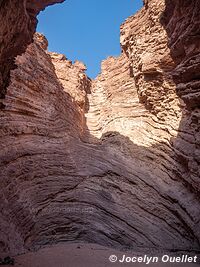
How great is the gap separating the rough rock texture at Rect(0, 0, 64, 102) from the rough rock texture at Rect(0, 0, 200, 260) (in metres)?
3.14

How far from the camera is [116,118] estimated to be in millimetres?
18938

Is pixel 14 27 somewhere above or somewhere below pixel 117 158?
above

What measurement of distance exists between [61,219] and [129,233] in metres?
3.30

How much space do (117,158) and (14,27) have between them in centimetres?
967

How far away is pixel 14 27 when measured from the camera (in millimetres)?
8477

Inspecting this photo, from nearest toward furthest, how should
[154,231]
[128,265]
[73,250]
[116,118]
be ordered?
[128,265]
[73,250]
[154,231]
[116,118]

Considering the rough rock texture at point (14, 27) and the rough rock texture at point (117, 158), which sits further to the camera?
the rough rock texture at point (117, 158)

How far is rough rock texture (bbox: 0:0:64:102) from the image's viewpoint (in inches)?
294

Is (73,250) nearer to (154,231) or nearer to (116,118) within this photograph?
(154,231)

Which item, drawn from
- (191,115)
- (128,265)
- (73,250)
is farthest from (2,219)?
(191,115)

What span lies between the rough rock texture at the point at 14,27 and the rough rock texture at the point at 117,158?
3.14 m

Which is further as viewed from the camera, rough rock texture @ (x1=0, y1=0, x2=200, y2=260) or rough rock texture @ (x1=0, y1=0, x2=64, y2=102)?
rough rock texture @ (x1=0, y1=0, x2=200, y2=260)

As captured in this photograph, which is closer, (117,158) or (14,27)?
(14,27)

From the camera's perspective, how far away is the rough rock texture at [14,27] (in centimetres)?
746
